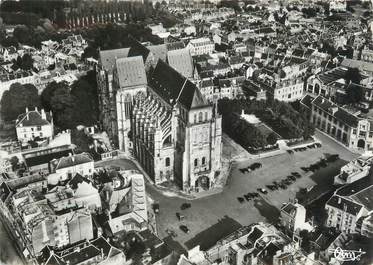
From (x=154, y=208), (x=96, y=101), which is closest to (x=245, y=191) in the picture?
(x=154, y=208)

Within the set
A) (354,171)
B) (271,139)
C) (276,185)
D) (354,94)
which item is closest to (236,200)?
(276,185)

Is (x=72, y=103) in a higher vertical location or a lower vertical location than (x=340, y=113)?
higher

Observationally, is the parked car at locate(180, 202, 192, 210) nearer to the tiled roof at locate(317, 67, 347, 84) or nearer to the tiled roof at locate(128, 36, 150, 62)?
the tiled roof at locate(128, 36, 150, 62)

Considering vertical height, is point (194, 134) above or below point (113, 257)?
above

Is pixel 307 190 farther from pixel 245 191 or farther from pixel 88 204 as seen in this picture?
pixel 88 204

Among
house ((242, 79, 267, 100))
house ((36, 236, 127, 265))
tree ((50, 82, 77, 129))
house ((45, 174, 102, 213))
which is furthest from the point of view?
house ((242, 79, 267, 100))

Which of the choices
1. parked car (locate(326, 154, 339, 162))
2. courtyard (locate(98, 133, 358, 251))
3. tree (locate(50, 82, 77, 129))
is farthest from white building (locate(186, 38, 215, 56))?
parked car (locate(326, 154, 339, 162))

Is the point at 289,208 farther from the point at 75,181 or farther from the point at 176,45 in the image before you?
the point at 176,45
